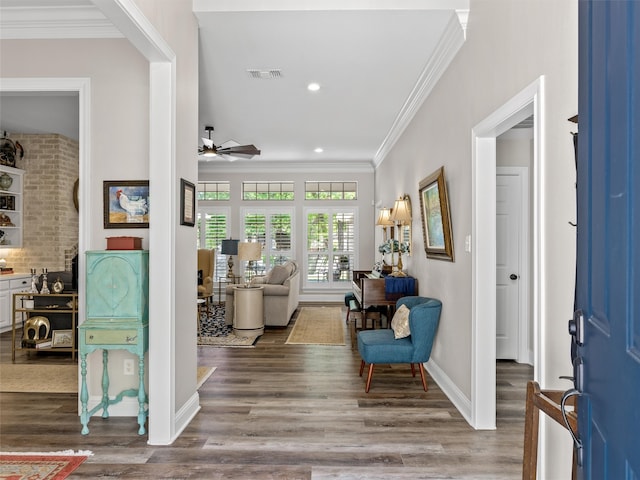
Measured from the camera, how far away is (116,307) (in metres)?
2.86

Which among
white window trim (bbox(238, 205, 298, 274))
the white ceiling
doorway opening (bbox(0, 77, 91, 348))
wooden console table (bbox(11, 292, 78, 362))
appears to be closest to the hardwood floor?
doorway opening (bbox(0, 77, 91, 348))

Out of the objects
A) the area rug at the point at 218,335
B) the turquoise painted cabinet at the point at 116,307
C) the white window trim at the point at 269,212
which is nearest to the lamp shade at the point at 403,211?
the area rug at the point at 218,335

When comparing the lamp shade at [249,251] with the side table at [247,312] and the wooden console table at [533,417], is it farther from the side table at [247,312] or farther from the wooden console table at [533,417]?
the wooden console table at [533,417]

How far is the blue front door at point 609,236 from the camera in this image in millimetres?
735

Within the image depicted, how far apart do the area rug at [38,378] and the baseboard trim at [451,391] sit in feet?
11.0

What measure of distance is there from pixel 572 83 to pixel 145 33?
228cm

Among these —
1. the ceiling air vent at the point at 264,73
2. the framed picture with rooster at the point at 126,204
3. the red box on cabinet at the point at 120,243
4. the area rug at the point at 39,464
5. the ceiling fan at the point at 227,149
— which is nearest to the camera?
the area rug at the point at 39,464

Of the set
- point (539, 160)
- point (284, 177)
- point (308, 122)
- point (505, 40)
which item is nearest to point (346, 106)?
point (308, 122)

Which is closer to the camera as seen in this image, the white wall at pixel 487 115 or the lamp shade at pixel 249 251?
the white wall at pixel 487 115

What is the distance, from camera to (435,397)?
11.7 feet

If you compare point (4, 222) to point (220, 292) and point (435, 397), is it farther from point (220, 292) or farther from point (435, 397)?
point (435, 397)

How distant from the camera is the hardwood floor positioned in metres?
2.43

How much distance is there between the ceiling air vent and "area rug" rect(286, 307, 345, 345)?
3.34 m

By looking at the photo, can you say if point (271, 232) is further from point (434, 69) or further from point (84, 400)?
point (84, 400)
